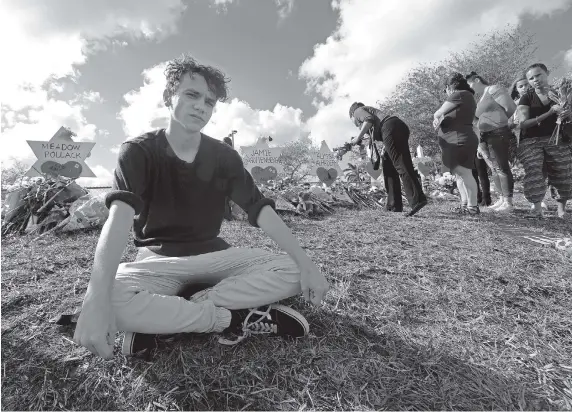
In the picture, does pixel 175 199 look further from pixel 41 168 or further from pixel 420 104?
pixel 420 104

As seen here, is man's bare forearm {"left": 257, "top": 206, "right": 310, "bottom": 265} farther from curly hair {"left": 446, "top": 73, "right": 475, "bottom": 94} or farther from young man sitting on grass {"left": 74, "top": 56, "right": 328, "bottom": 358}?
curly hair {"left": 446, "top": 73, "right": 475, "bottom": 94}

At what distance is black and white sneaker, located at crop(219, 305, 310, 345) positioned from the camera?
1239mm

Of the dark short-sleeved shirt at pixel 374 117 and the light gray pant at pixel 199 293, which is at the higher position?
the dark short-sleeved shirt at pixel 374 117

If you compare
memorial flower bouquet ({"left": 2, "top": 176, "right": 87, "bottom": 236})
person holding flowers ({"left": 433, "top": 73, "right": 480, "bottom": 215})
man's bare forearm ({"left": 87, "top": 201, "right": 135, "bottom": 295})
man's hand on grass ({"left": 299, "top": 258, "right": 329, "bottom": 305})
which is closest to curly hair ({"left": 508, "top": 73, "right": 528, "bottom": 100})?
person holding flowers ({"left": 433, "top": 73, "right": 480, "bottom": 215})

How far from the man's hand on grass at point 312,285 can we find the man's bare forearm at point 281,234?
6cm

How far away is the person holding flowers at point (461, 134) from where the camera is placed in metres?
3.75

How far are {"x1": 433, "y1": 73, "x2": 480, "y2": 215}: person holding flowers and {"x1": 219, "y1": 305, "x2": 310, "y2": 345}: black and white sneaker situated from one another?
3428 millimetres

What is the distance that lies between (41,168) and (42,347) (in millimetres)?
4910

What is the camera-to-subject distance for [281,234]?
140cm

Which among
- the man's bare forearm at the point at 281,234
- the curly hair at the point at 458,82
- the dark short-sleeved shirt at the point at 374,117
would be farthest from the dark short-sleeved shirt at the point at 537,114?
the man's bare forearm at the point at 281,234

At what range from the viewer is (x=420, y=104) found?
2012 cm

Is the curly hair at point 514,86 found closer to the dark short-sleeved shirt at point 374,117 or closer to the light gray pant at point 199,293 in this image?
the dark short-sleeved shirt at point 374,117

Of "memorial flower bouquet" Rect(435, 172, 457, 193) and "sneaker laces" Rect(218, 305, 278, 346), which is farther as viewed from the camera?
"memorial flower bouquet" Rect(435, 172, 457, 193)

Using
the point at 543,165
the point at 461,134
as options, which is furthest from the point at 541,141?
the point at 461,134
